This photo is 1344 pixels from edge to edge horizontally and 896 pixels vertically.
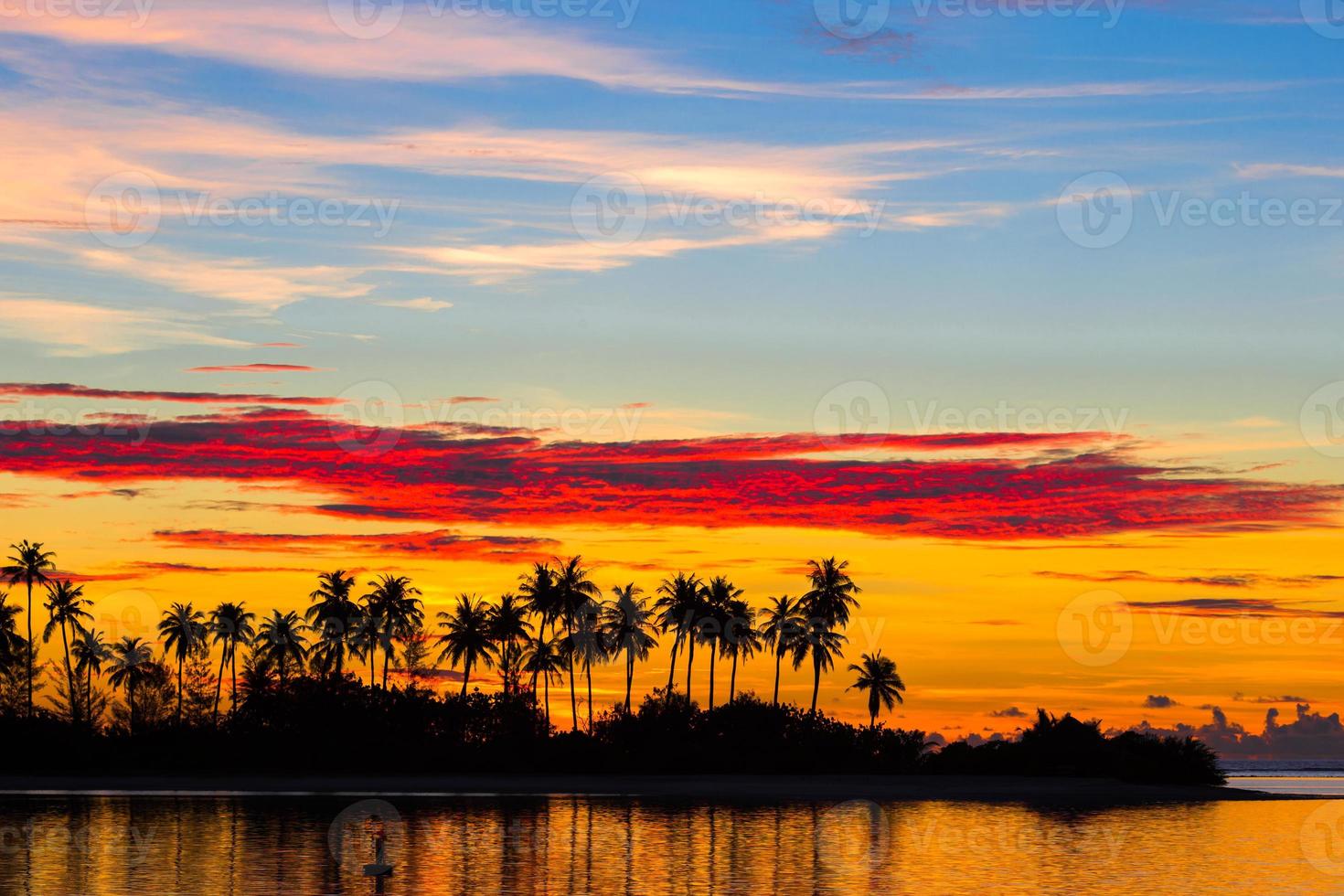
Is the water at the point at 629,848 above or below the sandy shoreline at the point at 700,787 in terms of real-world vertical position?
above

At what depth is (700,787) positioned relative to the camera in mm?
101062

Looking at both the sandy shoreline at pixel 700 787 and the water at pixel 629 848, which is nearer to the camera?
the water at pixel 629 848

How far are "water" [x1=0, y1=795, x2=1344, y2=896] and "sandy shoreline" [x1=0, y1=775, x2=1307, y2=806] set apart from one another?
7.74 metres

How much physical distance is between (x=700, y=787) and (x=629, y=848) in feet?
143

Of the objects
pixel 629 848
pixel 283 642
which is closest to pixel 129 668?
pixel 283 642

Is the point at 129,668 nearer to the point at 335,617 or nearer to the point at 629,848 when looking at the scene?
the point at 335,617

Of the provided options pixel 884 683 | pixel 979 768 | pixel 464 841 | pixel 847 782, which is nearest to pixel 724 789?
pixel 847 782

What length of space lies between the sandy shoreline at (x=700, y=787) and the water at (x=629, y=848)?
25.4ft

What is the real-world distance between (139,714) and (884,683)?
64.9 meters

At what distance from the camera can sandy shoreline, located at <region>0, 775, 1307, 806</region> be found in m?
93.2

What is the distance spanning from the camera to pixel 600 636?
124062mm

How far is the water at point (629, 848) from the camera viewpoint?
47.1 metres

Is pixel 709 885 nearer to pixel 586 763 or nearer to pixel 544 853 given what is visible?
pixel 544 853

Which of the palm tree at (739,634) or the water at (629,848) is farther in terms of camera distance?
the palm tree at (739,634)
